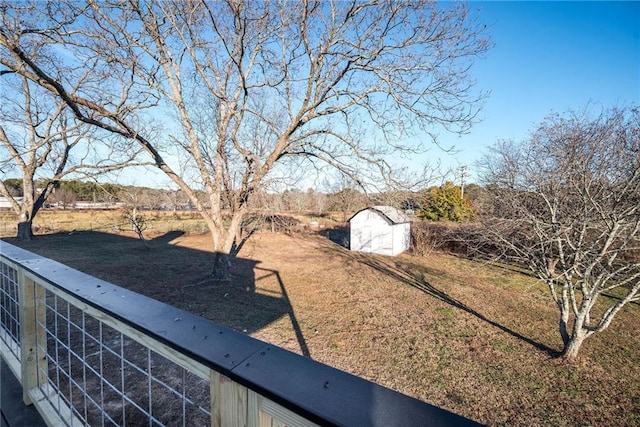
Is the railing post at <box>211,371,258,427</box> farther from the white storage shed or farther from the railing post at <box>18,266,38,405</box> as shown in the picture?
the white storage shed

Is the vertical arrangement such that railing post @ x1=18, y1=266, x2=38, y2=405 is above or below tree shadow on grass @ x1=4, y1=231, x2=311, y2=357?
above

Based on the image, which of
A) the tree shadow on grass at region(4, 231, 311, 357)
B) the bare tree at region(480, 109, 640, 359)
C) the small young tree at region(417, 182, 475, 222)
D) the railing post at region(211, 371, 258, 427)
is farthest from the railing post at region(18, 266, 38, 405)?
the small young tree at region(417, 182, 475, 222)

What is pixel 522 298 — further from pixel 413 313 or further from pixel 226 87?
pixel 226 87

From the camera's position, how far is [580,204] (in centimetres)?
465

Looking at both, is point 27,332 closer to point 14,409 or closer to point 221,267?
point 14,409

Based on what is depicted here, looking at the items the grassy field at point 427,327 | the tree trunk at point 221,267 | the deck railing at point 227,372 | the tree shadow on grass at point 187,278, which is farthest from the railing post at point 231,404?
the tree trunk at point 221,267

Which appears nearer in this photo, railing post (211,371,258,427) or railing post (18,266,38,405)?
railing post (211,371,258,427)

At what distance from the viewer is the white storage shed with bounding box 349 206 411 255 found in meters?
13.5

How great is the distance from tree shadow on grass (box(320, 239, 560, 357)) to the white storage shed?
27.4 inches

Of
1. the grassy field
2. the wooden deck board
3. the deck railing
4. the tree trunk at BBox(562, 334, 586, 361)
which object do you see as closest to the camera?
the deck railing

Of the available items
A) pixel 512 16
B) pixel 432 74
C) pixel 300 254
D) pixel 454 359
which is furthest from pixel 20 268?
pixel 300 254

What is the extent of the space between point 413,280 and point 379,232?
513 centimetres

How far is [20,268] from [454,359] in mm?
4780

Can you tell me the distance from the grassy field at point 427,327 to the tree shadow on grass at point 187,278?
4 centimetres
